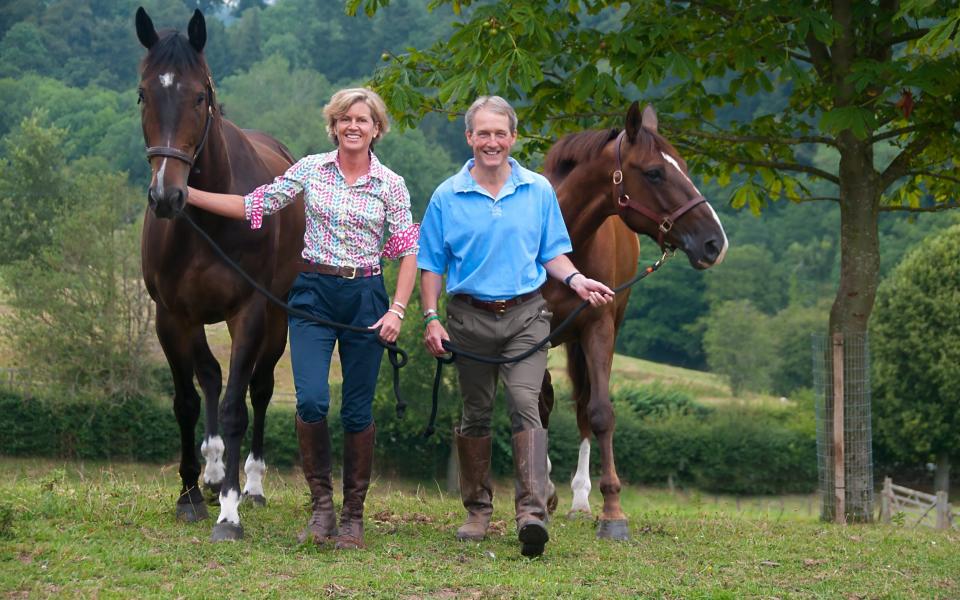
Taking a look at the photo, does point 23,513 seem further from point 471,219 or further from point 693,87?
point 693,87

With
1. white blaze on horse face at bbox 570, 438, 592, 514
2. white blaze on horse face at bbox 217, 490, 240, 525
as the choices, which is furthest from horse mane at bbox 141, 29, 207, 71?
white blaze on horse face at bbox 570, 438, 592, 514

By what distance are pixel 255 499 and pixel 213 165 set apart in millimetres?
2458

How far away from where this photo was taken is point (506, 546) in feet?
19.7

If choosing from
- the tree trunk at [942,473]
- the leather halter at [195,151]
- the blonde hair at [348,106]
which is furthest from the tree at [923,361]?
the leather halter at [195,151]

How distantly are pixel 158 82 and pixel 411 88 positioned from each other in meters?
4.54

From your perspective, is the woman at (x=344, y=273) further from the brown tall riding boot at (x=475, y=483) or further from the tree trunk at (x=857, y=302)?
the tree trunk at (x=857, y=302)

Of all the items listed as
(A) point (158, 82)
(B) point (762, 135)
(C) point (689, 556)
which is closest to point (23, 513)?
(A) point (158, 82)

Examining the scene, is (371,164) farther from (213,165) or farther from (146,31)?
(146,31)

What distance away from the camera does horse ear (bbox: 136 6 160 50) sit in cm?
559

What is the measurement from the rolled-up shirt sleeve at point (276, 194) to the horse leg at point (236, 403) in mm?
571

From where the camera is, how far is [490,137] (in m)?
5.70

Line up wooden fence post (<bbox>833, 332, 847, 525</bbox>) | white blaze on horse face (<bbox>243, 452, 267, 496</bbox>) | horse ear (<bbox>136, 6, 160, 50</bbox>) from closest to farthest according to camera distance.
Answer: horse ear (<bbox>136, 6, 160, 50</bbox>) < white blaze on horse face (<bbox>243, 452, 267, 496</bbox>) < wooden fence post (<bbox>833, 332, 847, 525</bbox>)

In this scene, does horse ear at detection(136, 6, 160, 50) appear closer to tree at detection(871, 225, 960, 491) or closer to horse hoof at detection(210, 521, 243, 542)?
horse hoof at detection(210, 521, 243, 542)

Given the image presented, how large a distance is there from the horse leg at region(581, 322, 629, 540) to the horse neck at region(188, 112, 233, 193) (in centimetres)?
235
